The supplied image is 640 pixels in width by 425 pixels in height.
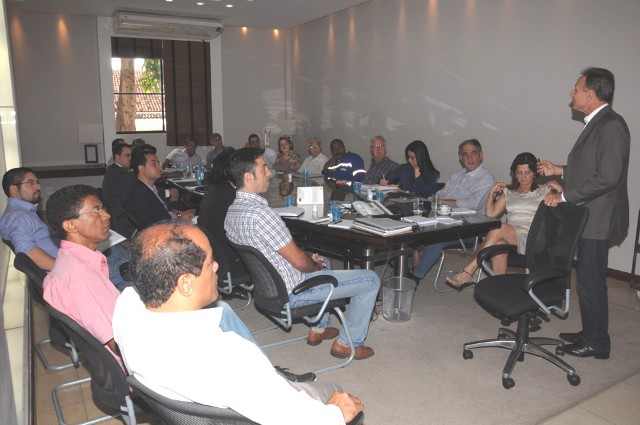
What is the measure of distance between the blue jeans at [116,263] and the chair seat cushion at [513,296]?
219 centimetres

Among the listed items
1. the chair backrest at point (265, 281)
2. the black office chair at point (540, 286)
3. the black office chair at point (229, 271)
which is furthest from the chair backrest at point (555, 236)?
the black office chair at point (229, 271)

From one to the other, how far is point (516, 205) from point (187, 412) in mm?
3656

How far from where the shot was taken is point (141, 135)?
9969mm

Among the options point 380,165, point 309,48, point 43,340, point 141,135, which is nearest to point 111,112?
point 141,135

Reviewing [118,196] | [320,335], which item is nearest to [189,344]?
[320,335]

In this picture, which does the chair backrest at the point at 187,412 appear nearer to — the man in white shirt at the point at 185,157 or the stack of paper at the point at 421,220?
the stack of paper at the point at 421,220

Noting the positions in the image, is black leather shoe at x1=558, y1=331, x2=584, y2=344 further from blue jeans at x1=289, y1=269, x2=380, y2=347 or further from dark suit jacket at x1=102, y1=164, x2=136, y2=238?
dark suit jacket at x1=102, y1=164, x2=136, y2=238

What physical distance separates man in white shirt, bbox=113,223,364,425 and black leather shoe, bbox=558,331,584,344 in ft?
8.40

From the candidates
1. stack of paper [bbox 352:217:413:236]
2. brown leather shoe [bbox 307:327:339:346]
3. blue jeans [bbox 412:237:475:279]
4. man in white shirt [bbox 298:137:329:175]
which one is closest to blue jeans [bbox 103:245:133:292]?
brown leather shoe [bbox 307:327:339:346]

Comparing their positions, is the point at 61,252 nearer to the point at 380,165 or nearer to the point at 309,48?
the point at 380,165

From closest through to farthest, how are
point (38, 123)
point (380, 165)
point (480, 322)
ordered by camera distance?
point (480, 322) → point (380, 165) → point (38, 123)

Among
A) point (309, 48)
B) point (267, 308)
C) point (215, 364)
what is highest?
point (309, 48)

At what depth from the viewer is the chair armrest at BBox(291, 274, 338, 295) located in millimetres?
2828

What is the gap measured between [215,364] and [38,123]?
9.19 meters
